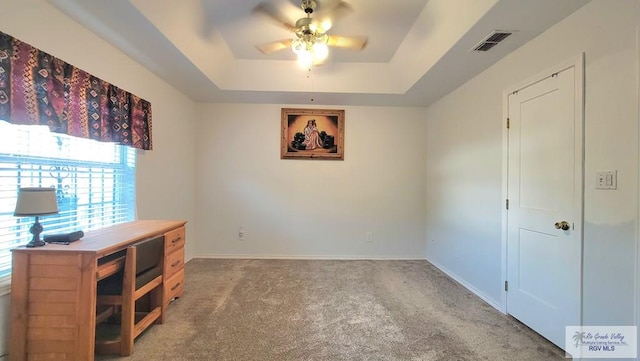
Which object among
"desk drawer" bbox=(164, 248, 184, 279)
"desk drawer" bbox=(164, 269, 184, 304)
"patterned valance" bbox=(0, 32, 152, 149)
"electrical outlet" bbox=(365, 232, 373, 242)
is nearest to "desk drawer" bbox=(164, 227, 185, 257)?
"desk drawer" bbox=(164, 248, 184, 279)

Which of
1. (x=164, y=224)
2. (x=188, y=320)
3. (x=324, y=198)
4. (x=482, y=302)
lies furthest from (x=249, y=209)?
(x=482, y=302)

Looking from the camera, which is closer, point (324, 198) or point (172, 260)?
point (172, 260)

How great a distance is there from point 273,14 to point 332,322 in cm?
284

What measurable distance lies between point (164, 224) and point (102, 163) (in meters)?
0.79

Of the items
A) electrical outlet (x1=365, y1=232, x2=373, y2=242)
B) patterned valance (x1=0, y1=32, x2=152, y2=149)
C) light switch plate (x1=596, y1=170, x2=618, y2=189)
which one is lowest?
electrical outlet (x1=365, y1=232, x2=373, y2=242)

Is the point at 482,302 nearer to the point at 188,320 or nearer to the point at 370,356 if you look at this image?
the point at 370,356

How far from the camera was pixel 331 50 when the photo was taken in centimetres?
316

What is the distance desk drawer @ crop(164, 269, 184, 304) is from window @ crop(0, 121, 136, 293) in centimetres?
83

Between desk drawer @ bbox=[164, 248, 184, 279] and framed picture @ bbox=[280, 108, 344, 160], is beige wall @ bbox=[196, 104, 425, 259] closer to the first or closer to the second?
framed picture @ bbox=[280, 108, 344, 160]

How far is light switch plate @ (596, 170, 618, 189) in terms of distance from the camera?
1577 millimetres

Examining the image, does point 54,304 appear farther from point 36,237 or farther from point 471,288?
point 471,288

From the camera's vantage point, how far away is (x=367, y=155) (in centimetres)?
413
